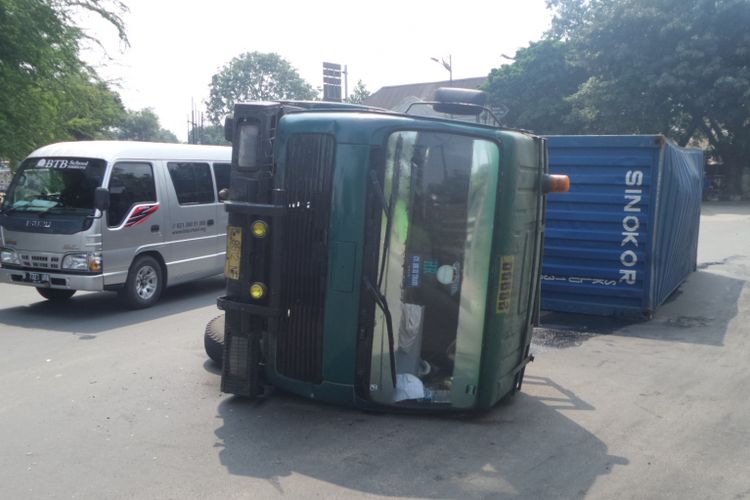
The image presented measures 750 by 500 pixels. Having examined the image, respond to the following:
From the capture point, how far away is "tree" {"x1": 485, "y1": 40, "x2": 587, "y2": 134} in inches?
1469

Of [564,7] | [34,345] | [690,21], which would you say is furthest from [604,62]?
[34,345]

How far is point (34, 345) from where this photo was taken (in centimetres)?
764

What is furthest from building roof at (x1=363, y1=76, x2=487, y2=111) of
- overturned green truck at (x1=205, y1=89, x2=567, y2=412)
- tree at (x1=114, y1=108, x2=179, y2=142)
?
overturned green truck at (x1=205, y1=89, x2=567, y2=412)

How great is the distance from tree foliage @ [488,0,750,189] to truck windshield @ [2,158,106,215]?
1081 inches

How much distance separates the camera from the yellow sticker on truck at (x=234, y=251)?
5.14 m

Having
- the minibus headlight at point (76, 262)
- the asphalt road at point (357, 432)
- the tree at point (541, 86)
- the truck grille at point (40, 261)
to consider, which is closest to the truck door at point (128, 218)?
the minibus headlight at point (76, 262)

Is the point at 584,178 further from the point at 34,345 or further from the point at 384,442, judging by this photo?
the point at 34,345

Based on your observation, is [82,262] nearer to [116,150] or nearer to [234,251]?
[116,150]

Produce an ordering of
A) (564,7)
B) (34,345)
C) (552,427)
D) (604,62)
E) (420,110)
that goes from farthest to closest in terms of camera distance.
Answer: (564,7), (604,62), (34,345), (420,110), (552,427)

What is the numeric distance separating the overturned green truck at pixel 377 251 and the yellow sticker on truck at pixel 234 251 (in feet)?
0.04

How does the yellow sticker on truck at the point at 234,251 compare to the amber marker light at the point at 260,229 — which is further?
the yellow sticker on truck at the point at 234,251

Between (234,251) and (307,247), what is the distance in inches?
22.8

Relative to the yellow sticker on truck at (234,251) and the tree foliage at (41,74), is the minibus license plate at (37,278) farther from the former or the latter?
the tree foliage at (41,74)

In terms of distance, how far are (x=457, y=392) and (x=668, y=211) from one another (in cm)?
555
